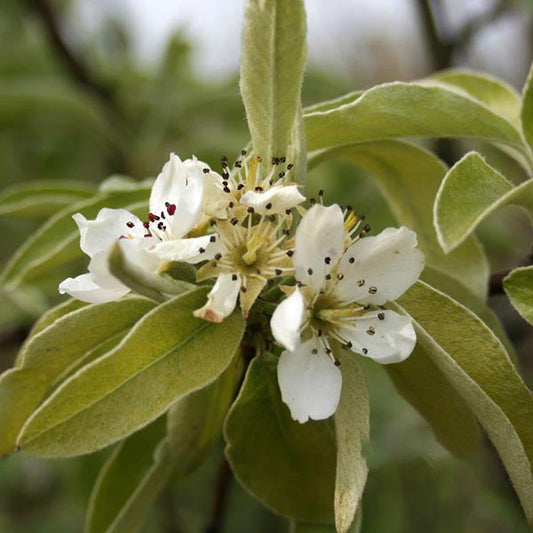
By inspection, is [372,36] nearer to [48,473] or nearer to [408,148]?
[48,473]

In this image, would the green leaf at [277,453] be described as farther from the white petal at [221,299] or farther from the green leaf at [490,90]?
the green leaf at [490,90]

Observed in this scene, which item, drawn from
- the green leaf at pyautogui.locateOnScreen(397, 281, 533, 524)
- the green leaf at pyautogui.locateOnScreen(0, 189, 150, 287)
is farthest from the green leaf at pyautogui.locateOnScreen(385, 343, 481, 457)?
the green leaf at pyautogui.locateOnScreen(0, 189, 150, 287)

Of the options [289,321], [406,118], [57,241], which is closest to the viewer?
[289,321]

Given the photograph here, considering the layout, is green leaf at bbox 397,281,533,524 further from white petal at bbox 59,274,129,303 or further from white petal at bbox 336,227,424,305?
white petal at bbox 59,274,129,303

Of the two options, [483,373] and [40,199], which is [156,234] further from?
[40,199]

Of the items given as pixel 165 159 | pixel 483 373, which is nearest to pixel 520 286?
pixel 483 373

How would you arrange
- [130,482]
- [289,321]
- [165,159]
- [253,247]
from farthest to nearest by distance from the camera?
1. [165,159]
2. [130,482]
3. [253,247]
4. [289,321]
